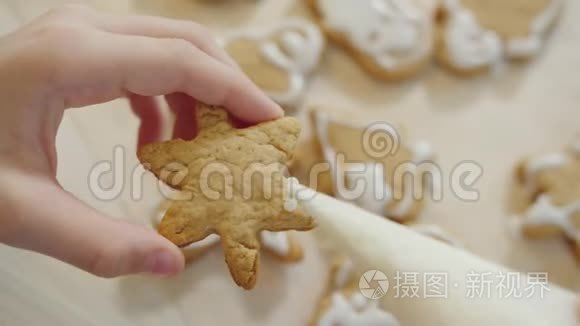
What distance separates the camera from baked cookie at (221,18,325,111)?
883 mm

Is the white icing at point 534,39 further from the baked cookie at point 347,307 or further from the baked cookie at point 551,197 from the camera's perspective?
the baked cookie at point 347,307

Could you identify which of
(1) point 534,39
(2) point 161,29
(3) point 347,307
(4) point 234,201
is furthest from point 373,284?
(1) point 534,39

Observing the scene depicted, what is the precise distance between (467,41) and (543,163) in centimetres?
19

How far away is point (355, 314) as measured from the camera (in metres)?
0.80

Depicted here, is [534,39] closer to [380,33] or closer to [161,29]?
[380,33]

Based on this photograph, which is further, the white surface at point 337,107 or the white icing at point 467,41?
the white icing at point 467,41

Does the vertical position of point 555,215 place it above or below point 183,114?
below

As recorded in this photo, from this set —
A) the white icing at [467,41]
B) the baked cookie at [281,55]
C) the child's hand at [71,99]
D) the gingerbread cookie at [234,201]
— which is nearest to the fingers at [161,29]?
the child's hand at [71,99]

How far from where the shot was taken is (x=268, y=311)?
0.82 meters

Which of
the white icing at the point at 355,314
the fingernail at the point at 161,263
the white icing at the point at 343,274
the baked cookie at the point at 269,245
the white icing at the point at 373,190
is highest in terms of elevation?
the fingernail at the point at 161,263

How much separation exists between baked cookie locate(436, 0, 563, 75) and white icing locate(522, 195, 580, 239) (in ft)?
0.69

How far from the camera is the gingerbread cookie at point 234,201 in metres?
0.55

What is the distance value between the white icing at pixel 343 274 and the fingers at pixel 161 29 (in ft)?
1.00

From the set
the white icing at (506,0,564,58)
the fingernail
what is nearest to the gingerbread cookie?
the fingernail
